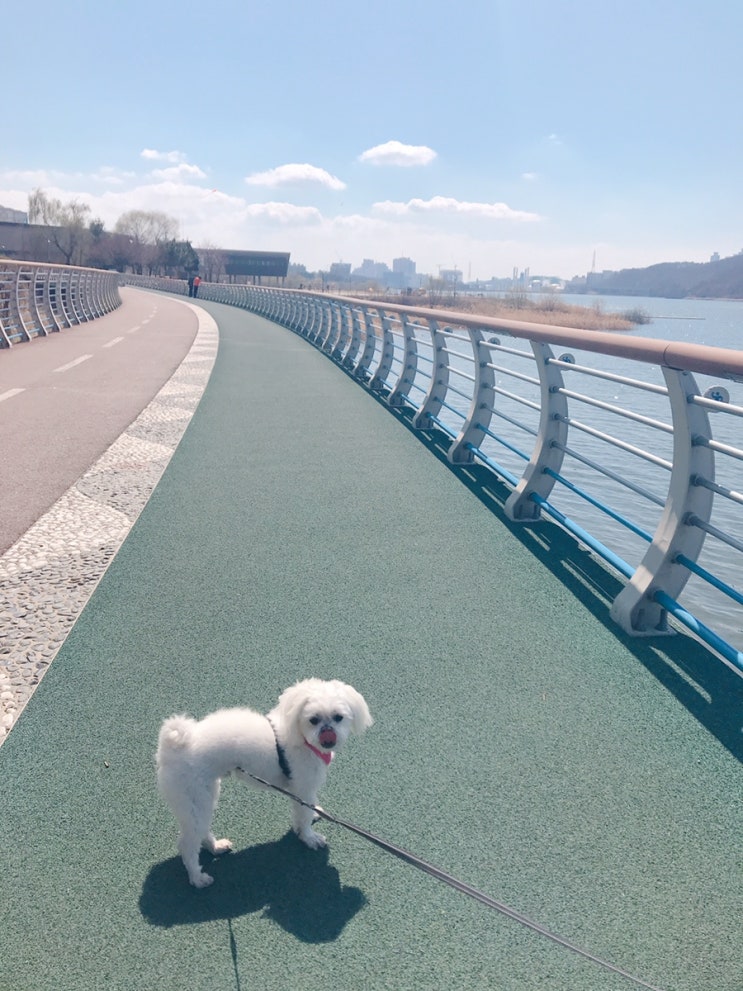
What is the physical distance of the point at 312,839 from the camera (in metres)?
2.63

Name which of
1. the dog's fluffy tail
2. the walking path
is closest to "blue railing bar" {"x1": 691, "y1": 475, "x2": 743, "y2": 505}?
the walking path

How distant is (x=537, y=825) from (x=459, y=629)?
159 centimetres

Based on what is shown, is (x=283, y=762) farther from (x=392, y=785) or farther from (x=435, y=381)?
(x=435, y=381)

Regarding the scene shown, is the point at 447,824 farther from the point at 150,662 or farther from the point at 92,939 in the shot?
the point at 150,662

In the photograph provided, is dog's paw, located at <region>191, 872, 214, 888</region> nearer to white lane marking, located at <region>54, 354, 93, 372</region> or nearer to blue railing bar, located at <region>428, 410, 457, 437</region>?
blue railing bar, located at <region>428, 410, 457, 437</region>

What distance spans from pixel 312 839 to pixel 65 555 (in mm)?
3115

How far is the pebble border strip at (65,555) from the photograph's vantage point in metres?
3.76

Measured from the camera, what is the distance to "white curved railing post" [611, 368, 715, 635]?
389 centimetres

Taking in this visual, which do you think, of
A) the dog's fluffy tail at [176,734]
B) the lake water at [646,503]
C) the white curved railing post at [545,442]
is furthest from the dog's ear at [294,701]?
the white curved railing post at [545,442]

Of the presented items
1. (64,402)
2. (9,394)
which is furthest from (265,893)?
(9,394)

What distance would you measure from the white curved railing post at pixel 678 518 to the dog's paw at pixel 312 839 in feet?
7.29

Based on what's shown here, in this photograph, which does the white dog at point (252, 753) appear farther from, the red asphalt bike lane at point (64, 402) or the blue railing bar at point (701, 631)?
the red asphalt bike lane at point (64, 402)

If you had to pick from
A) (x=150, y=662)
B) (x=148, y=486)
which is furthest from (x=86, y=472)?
(x=150, y=662)

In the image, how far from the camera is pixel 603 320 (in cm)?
4794
